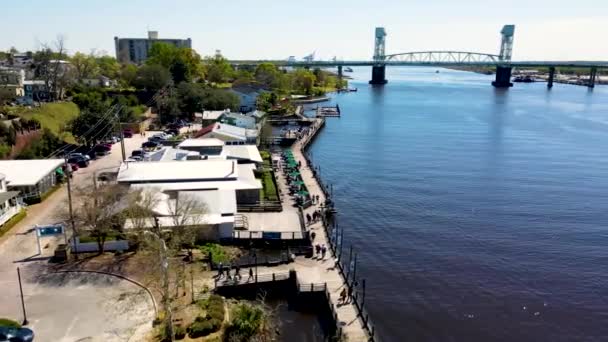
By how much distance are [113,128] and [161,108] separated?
1883 centimetres

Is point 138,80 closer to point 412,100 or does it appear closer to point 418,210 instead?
point 418,210

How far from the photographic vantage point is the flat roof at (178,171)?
38650mm

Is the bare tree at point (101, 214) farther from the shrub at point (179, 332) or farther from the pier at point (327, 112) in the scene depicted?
the pier at point (327, 112)

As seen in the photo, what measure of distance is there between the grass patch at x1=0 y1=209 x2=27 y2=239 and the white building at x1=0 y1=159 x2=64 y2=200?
284cm

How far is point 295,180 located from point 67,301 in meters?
24.8

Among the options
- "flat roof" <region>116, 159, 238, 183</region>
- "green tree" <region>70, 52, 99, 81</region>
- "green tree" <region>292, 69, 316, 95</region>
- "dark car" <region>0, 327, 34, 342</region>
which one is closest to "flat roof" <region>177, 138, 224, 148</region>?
"flat roof" <region>116, 159, 238, 183</region>

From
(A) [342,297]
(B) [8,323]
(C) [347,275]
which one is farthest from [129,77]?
(A) [342,297]

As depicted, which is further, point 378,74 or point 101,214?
point 378,74

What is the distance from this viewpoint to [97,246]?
29.2 meters

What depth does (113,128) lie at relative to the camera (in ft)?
191

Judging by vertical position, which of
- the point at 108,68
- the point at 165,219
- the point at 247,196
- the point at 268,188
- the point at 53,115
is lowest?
the point at 268,188

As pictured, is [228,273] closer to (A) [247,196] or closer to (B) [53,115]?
(A) [247,196]

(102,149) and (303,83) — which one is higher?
(303,83)

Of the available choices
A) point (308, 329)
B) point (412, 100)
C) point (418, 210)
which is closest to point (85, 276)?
point (308, 329)
